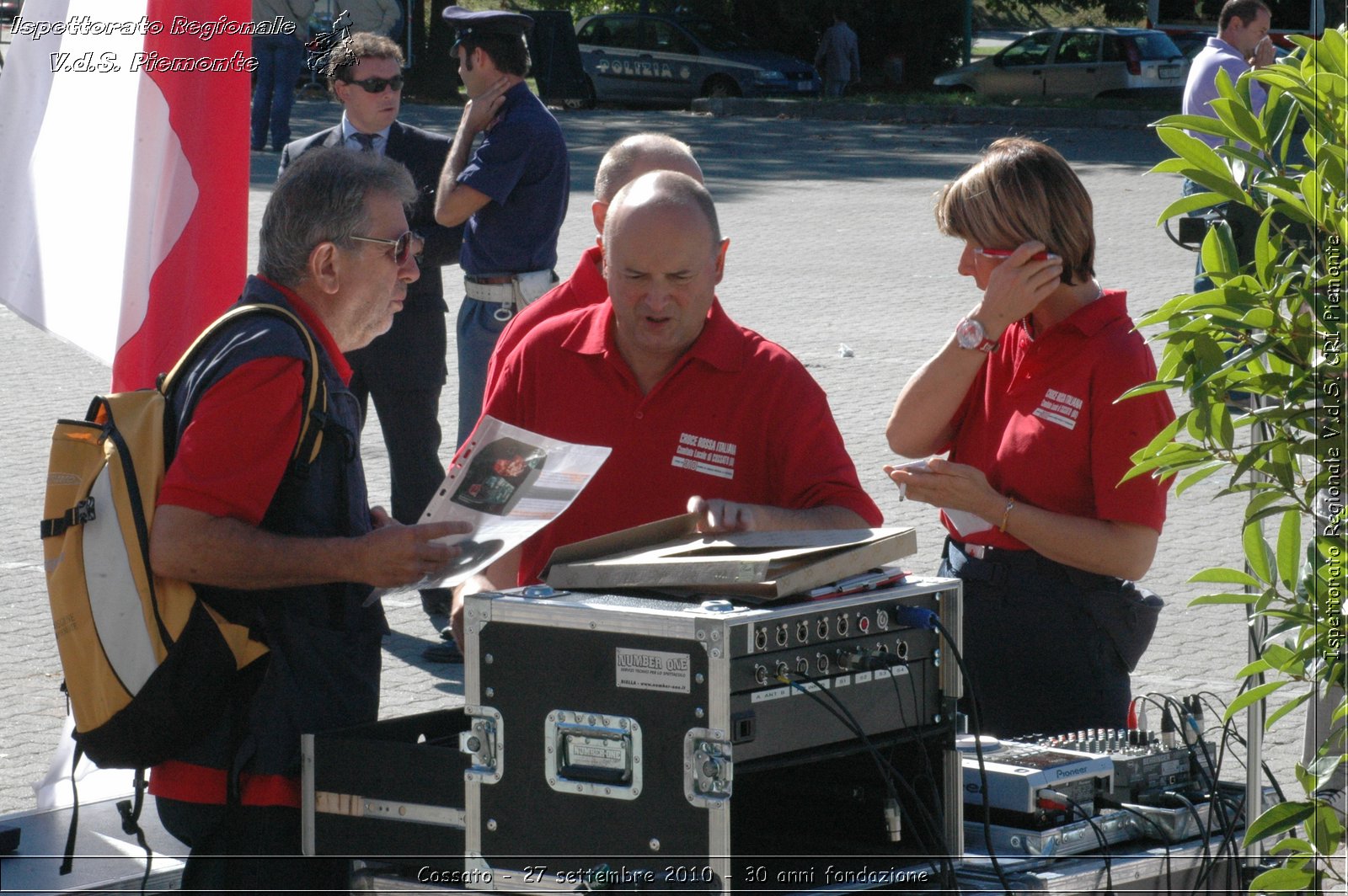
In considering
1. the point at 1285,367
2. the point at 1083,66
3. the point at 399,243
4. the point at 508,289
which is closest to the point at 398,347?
the point at 508,289

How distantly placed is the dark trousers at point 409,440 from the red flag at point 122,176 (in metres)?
2.03

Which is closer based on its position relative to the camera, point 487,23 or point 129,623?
point 129,623

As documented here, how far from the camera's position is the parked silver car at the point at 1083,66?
27.3 metres

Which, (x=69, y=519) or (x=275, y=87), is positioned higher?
(x=275, y=87)

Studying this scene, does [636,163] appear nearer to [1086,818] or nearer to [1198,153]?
[1086,818]

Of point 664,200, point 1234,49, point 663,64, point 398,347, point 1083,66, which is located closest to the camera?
point 664,200

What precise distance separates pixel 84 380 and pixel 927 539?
5.95 meters

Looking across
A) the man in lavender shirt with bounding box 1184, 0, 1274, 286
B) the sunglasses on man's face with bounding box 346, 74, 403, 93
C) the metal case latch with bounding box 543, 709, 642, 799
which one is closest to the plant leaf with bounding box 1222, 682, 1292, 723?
the metal case latch with bounding box 543, 709, 642, 799

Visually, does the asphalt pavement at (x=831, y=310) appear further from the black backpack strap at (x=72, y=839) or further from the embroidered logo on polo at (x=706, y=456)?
the black backpack strap at (x=72, y=839)

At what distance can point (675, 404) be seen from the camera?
3307 mm

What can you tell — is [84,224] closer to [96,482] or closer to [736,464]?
[96,482]

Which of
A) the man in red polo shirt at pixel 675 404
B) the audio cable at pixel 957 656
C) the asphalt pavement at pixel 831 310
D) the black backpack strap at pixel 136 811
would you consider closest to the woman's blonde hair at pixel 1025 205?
the man in red polo shirt at pixel 675 404

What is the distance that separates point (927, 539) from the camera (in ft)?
23.2

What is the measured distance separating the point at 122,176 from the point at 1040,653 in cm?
250
